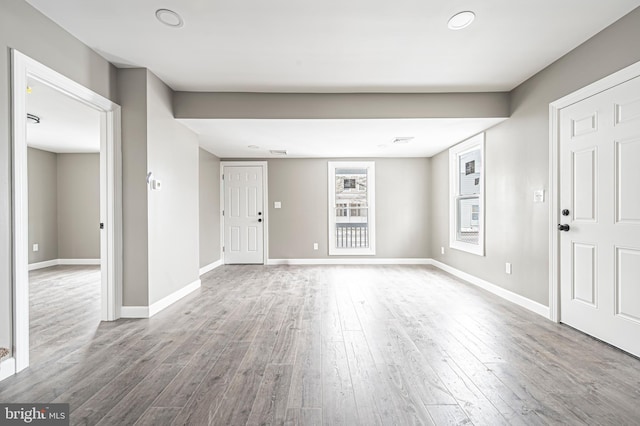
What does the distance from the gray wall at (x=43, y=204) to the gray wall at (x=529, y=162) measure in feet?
27.1

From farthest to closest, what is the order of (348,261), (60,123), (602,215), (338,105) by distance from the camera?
1. (348,261)
2. (60,123)
3. (338,105)
4. (602,215)

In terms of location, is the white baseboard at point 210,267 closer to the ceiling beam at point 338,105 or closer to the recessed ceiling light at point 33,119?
the ceiling beam at point 338,105

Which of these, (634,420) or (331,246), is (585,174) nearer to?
(634,420)

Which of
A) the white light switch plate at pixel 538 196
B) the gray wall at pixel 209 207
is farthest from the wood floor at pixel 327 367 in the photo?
the gray wall at pixel 209 207

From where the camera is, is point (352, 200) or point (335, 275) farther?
point (352, 200)

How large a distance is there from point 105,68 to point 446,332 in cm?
411

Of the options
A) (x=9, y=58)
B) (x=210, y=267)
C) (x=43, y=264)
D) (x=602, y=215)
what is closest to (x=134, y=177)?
(x=9, y=58)

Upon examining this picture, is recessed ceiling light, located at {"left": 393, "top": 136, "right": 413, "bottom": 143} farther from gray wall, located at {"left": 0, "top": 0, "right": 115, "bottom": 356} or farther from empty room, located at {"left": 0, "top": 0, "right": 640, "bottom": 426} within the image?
gray wall, located at {"left": 0, "top": 0, "right": 115, "bottom": 356}

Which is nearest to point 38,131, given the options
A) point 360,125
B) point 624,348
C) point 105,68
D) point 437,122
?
point 105,68

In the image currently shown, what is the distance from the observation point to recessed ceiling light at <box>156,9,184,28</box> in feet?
7.22

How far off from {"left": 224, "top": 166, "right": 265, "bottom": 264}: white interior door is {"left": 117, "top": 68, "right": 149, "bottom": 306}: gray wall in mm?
3220

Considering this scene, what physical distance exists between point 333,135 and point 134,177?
2665mm

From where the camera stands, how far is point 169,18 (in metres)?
2.27

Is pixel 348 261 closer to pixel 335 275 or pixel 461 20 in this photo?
pixel 335 275
